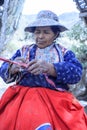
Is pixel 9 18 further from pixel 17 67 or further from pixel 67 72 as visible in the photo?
pixel 67 72

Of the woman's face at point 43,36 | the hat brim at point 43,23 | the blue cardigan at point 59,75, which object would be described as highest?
the hat brim at point 43,23

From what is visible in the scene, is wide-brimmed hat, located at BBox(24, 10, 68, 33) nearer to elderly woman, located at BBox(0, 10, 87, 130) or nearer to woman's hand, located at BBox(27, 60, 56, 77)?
elderly woman, located at BBox(0, 10, 87, 130)

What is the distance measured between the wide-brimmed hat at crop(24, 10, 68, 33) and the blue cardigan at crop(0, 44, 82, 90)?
0.21m

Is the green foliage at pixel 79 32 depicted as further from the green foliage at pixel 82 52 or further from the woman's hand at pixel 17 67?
the woman's hand at pixel 17 67

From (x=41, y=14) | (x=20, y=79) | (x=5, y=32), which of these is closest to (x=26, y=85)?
(x=20, y=79)

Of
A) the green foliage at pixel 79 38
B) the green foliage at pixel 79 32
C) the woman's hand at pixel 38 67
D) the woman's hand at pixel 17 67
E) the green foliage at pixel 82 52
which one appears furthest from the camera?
the green foliage at pixel 79 32

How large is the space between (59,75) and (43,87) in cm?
14

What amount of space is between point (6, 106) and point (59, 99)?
1.27 ft

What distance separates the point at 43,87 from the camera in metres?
2.28

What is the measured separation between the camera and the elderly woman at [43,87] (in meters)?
2.17

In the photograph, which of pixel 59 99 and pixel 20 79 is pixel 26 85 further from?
pixel 59 99

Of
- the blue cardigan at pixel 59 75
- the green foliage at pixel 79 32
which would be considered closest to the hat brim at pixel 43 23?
the blue cardigan at pixel 59 75

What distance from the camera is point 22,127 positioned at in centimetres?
215

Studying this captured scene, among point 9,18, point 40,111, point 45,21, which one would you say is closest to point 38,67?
point 40,111
